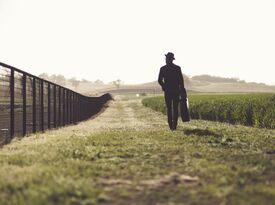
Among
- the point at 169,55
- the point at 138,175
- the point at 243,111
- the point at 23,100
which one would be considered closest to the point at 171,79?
the point at 169,55

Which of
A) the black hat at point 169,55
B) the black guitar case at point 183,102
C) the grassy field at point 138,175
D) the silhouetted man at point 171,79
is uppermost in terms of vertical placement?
the black hat at point 169,55

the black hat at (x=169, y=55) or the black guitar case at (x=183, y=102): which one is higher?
the black hat at (x=169, y=55)

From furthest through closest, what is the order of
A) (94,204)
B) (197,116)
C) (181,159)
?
(197,116)
(181,159)
(94,204)

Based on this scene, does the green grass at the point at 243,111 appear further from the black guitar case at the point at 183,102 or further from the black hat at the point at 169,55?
the black hat at the point at 169,55

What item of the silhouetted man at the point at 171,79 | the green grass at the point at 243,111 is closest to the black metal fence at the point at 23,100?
the silhouetted man at the point at 171,79

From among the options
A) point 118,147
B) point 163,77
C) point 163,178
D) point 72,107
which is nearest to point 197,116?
point 72,107

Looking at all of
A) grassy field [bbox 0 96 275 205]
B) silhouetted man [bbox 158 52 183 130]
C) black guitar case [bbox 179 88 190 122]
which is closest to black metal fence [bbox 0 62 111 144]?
grassy field [bbox 0 96 275 205]

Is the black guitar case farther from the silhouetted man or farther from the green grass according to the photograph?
the green grass

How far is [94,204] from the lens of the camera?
14.0ft

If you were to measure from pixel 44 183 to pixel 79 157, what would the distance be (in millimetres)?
2186

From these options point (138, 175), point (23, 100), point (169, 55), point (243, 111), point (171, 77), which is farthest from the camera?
point (243, 111)

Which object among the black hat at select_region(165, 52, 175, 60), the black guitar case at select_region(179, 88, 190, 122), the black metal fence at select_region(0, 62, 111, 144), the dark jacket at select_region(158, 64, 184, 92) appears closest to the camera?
the black metal fence at select_region(0, 62, 111, 144)

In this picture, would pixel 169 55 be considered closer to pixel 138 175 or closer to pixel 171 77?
pixel 171 77

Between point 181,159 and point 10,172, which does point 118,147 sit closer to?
point 181,159
